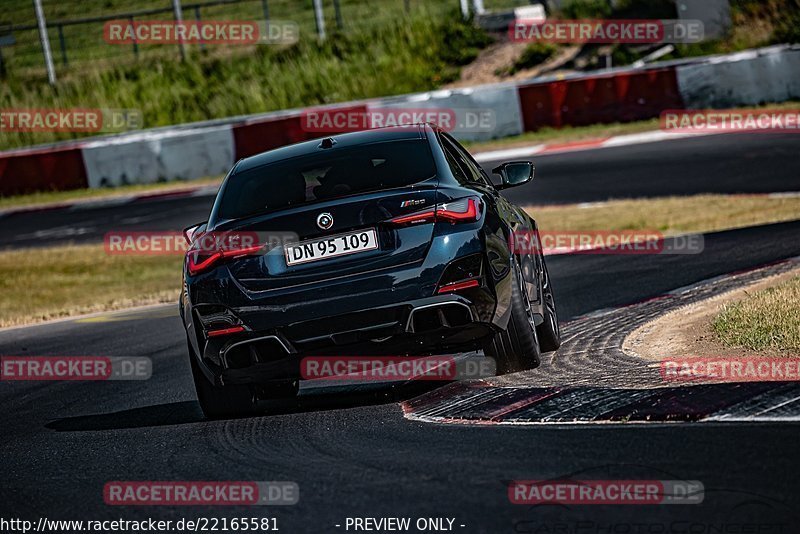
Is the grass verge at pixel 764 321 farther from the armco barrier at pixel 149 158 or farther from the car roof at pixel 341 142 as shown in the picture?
the armco barrier at pixel 149 158

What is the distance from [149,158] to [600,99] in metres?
9.21

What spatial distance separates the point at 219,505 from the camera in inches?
199

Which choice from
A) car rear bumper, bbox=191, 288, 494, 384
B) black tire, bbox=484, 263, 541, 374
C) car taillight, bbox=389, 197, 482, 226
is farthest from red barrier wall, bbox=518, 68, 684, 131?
car rear bumper, bbox=191, 288, 494, 384

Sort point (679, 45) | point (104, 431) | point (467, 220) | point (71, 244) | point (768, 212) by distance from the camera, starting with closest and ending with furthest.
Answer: point (467, 220), point (104, 431), point (768, 212), point (71, 244), point (679, 45)

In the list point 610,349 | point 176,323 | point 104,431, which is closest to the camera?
point 104,431

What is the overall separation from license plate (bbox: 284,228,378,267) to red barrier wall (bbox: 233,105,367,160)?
62.7ft

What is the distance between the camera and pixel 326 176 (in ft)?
23.0

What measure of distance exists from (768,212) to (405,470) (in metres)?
10.1

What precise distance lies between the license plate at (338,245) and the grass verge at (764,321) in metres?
2.09

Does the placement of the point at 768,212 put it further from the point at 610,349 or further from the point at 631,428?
the point at 631,428

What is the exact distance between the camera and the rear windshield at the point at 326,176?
687 cm

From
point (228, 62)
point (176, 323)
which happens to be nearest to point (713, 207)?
point (176, 323)

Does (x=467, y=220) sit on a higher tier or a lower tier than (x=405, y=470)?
higher

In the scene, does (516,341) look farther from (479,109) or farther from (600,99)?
(479,109)
